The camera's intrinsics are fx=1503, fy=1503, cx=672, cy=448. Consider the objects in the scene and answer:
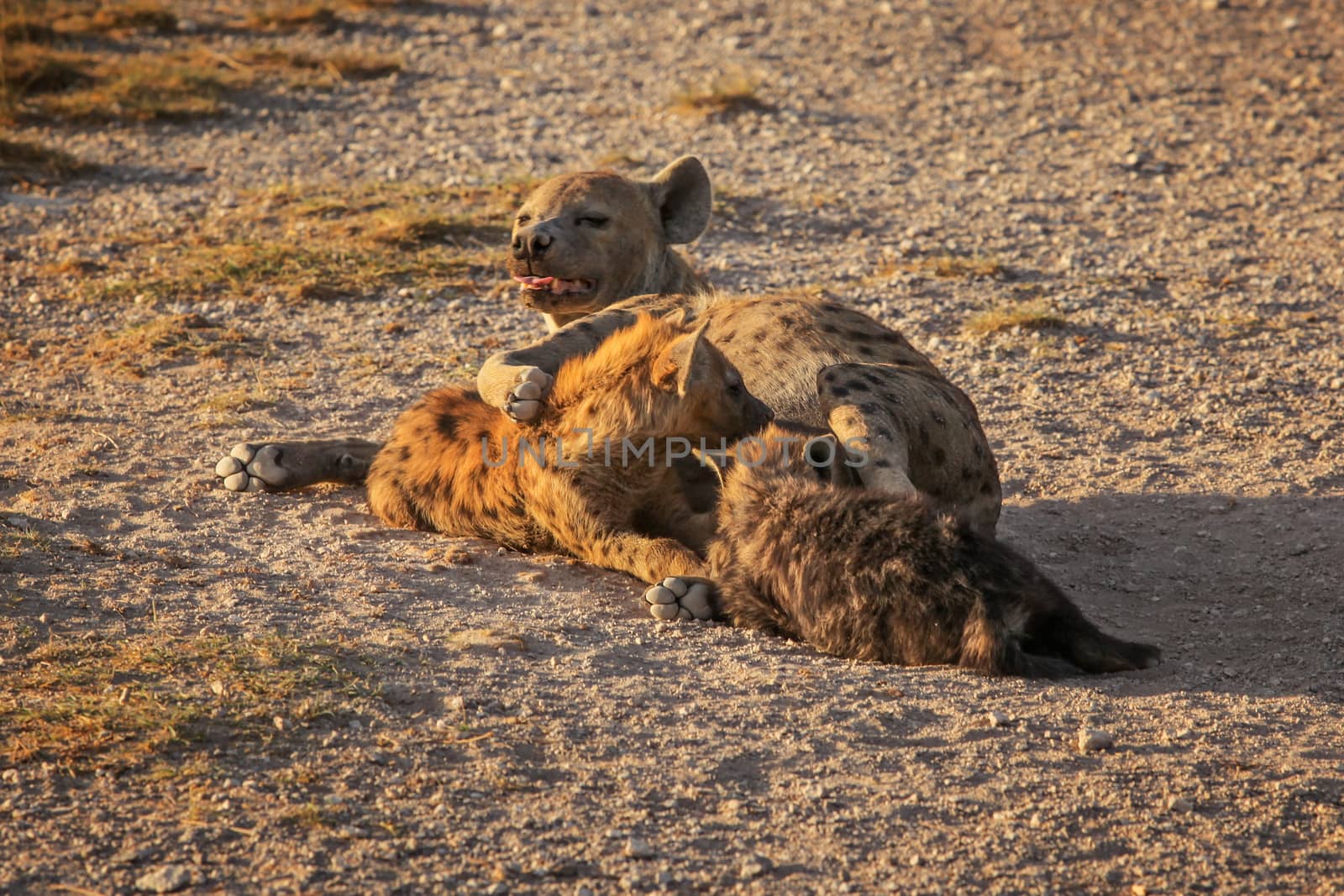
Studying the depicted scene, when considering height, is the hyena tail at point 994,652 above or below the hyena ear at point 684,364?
below

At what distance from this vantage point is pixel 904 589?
2.91 meters

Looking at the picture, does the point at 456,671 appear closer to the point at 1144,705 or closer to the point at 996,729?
the point at 996,729

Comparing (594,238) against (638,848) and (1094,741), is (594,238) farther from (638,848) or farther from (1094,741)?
(638,848)

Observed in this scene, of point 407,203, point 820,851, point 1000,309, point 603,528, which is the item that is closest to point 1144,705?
point 820,851

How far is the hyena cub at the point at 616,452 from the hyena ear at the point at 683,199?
4.40ft

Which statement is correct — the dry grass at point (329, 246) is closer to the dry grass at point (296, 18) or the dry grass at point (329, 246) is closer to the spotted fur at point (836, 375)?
the spotted fur at point (836, 375)

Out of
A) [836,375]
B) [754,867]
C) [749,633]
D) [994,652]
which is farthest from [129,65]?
[754,867]

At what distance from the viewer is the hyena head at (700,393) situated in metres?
3.27

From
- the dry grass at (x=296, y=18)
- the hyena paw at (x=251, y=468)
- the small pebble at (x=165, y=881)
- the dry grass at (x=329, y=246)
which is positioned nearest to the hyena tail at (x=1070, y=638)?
the small pebble at (x=165, y=881)

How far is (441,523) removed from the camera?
12.2 feet

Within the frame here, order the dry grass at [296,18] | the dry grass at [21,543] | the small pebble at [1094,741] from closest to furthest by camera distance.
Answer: the small pebble at [1094,741] → the dry grass at [21,543] → the dry grass at [296,18]

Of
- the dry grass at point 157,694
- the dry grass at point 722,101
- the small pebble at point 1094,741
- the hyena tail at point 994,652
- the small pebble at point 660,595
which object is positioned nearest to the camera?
the dry grass at point 157,694

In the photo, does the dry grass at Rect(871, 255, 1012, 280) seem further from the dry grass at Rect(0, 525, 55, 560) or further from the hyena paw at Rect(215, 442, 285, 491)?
the dry grass at Rect(0, 525, 55, 560)

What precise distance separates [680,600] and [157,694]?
1.10m
